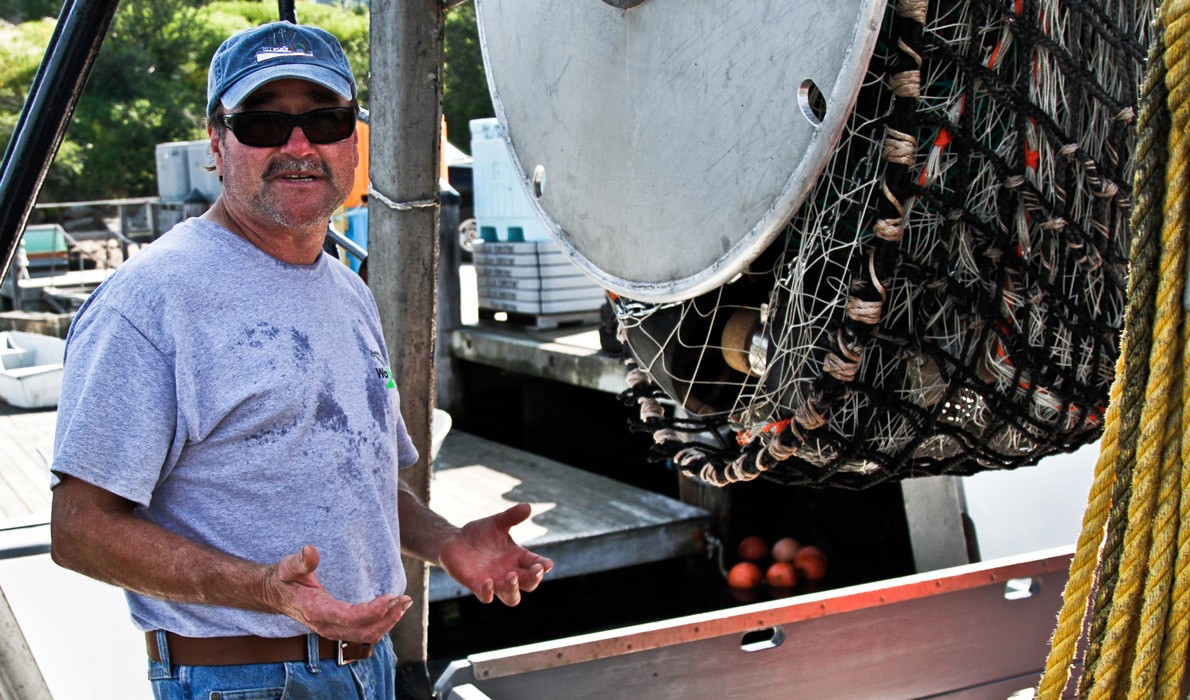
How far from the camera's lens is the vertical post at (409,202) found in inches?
105

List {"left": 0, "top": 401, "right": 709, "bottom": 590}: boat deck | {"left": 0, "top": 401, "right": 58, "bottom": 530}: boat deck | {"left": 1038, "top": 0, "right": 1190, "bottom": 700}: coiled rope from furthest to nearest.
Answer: {"left": 0, "top": 401, "right": 709, "bottom": 590}: boat deck < {"left": 0, "top": 401, "right": 58, "bottom": 530}: boat deck < {"left": 1038, "top": 0, "right": 1190, "bottom": 700}: coiled rope

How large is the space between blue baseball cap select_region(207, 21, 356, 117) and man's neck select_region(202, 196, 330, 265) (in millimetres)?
164

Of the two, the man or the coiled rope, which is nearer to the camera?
the coiled rope

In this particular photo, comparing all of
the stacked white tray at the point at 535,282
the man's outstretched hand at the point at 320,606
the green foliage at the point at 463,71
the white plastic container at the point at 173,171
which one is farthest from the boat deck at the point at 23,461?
the green foliage at the point at 463,71

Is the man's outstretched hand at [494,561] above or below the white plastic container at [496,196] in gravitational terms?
below

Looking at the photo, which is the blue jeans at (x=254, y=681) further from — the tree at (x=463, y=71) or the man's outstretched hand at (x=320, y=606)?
the tree at (x=463, y=71)

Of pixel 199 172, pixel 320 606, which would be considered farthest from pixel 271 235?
pixel 199 172

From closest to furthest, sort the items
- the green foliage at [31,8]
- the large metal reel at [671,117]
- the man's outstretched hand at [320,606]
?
the man's outstretched hand at [320,606]
the large metal reel at [671,117]
the green foliage at [31,8]

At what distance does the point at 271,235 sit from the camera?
1873 millimetres

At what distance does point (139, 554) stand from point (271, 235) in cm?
52

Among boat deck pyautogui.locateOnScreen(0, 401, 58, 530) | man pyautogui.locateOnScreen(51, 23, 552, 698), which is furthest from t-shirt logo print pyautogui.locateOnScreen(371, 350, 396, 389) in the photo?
boat deck pyautogui.locateOnScreen(0, 401, 58, 530)

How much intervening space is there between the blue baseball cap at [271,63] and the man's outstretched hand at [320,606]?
727 millimetres

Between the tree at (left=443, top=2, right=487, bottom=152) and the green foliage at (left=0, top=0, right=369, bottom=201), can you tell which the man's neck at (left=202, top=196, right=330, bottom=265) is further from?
the tree at (left=443, top=2, right=487, bottom=152)

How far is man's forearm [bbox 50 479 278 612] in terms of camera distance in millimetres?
1604
